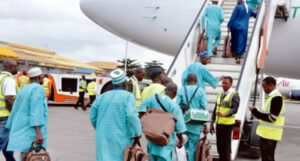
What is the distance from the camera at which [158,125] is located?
3951 mm

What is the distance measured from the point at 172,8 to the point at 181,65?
310cm

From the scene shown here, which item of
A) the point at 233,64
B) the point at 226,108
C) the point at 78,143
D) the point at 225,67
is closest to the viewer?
the point at 226,108

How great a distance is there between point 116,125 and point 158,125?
0.46m

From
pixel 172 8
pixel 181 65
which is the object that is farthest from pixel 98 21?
pixel 181 65

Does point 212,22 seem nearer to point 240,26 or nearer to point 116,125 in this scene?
point 240,26

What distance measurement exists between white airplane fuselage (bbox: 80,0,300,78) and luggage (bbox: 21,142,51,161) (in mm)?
6389

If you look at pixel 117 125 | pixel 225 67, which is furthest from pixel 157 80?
pixel 225 67

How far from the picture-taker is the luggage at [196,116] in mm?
4832

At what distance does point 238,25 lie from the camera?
789 centimetres

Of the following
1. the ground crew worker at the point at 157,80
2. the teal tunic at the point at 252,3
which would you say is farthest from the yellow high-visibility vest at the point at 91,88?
the ground crew worker at the point at 157,80

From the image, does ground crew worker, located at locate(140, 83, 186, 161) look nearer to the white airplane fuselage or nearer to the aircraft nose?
the white airplane fuselage

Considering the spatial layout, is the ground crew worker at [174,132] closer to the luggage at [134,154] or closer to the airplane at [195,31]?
the luggage at [134,154]

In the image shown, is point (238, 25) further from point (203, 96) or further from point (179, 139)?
point (179, 139)

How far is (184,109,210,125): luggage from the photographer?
483 cm
